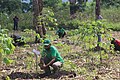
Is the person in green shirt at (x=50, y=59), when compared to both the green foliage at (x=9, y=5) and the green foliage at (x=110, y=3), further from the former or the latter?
the green foliage at (x=110, y=3)

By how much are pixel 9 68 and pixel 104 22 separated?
9.34 ft

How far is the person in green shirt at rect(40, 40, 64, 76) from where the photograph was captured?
8344 millimetres

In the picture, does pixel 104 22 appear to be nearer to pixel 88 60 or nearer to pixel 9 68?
pixel 88 60

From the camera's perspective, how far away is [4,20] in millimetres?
27578

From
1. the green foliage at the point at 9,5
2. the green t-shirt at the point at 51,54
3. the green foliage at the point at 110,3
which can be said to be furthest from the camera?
the green foliage at the point at 110,3

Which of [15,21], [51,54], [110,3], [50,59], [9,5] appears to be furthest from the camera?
[110,3]

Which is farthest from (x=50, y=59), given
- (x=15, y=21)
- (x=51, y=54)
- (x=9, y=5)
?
(x=9, y=5)

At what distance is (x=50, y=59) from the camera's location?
859cm

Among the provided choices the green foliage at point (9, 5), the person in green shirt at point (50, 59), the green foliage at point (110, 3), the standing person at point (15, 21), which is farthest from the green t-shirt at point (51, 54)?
the green foliage at point (110, 3)

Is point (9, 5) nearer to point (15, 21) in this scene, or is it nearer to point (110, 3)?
point (15, 21)

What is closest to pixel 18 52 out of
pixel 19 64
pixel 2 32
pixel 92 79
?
pixel 19 64

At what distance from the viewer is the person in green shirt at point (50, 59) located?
8344 millimetres

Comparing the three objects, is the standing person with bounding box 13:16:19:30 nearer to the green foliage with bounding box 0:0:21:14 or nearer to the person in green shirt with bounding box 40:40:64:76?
the green foliage with bounding box 0:0:21:14

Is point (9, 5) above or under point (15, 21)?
under
